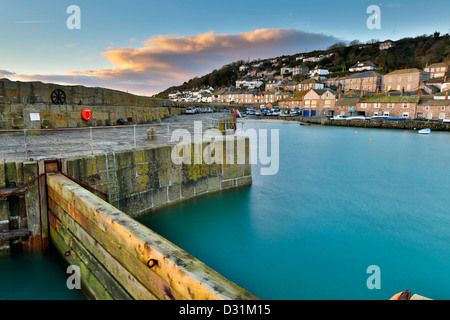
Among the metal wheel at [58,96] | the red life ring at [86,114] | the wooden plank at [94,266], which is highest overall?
the metal wheel at [58,96]

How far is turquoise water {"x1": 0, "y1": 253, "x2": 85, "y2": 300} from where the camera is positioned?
556 cm

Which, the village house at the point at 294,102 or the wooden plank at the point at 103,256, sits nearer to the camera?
the wooden plank at the point at 103,256

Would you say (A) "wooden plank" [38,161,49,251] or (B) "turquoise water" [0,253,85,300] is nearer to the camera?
(B) "turquoise water" [0,253,85,300]

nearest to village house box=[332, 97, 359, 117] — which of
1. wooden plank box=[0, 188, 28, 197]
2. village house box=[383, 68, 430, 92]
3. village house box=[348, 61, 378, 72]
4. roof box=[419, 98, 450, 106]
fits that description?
roof box=[419, 98, 450, 106]

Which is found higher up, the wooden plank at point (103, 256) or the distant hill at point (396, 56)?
the distant hill at point (396, 56)

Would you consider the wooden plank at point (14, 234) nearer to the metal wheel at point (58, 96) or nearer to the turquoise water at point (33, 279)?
the turquoise water at point (33, 279)

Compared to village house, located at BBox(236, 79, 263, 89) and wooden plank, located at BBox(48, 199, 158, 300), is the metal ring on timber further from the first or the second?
village house, located at BBox(236, 79, 263, 89)

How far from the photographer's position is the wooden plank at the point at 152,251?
2.77 meters

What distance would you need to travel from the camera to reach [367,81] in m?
88.4

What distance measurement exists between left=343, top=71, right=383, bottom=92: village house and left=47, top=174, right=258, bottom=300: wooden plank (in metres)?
95.5

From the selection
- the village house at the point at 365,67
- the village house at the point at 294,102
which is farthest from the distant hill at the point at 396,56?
the village house at the point at 294,102

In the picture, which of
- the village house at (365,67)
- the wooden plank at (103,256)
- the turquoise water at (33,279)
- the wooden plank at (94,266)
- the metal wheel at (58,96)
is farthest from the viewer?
the village house at (365,67)

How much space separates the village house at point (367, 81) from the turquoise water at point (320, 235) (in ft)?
268
